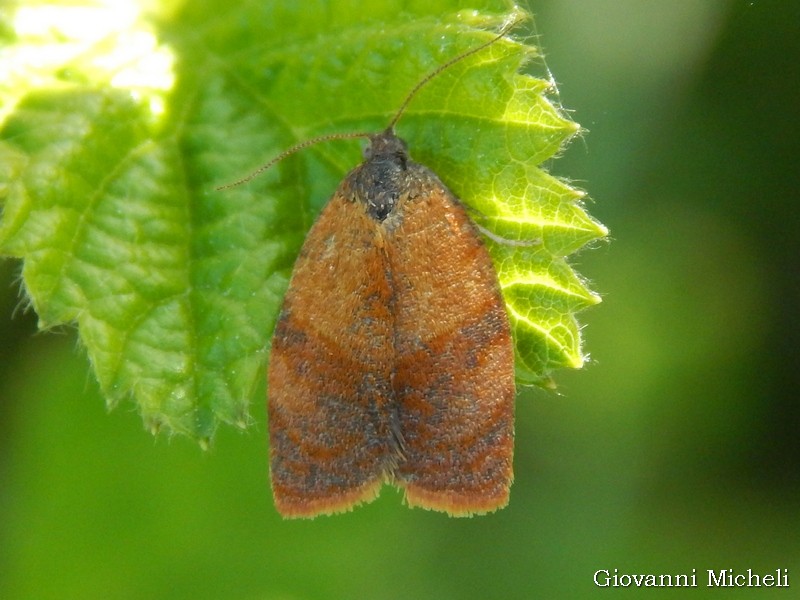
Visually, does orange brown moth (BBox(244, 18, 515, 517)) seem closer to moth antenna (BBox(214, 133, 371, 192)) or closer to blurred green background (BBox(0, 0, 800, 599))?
moth antenna (BBox(214, 133, 371, 192))

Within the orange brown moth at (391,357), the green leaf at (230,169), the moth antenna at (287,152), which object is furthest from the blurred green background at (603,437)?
the moth antenna at (287,152)

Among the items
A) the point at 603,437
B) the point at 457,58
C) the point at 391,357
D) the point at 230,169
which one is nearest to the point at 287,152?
the point at 230,169

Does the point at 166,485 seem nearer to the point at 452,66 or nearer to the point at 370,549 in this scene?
the point at 370,549

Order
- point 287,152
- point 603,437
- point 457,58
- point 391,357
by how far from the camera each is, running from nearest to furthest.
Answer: point 457,58 < point 287,152 < point 391,357 < point 603,437

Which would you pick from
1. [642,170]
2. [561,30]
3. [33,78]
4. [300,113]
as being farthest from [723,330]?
[33,78]

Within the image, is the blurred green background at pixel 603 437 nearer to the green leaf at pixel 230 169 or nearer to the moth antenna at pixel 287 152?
the green leaf at pixel 230 169

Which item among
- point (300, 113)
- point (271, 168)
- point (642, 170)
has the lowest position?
point (271, 168)

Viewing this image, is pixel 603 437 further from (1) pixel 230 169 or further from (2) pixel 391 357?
(1) pixel 230 169
